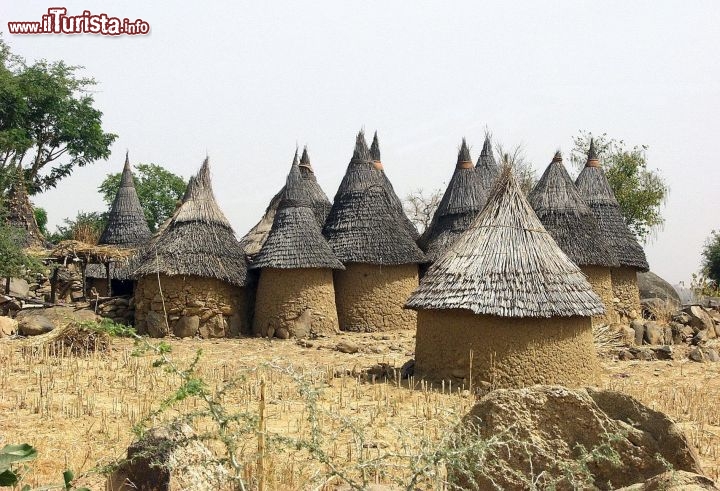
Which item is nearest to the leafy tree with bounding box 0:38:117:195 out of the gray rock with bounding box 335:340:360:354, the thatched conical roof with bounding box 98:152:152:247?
the thatched conical roof with bounding box 98:152:152:247

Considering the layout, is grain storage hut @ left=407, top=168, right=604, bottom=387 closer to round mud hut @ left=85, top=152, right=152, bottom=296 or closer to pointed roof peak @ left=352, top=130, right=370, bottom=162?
pointed roof peak @ left=352, top=130, right=370, bottom=162

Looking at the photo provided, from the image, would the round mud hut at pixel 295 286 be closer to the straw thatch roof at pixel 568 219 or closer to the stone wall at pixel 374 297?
the stone wall at pixel 374 297

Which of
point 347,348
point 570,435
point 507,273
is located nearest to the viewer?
point 570,435

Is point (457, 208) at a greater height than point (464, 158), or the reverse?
point (464, 158)

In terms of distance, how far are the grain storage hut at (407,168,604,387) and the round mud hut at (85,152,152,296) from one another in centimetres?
1306

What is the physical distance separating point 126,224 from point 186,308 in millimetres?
8456

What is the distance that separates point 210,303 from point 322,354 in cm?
352

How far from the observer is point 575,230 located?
15.2 m

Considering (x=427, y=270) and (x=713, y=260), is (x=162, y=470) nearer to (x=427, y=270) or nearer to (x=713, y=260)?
(x=427, y=270)

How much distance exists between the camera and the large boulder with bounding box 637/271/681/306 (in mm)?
20656

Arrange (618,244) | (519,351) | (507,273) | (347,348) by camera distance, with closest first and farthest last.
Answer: (519,351) < (507,273) < (347,348) < (618,244)

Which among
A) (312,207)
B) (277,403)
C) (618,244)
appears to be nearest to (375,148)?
(312,207)

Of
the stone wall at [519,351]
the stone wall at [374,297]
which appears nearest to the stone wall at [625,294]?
the stone wall at [374,297]

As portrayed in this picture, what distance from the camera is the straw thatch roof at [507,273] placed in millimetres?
8047
